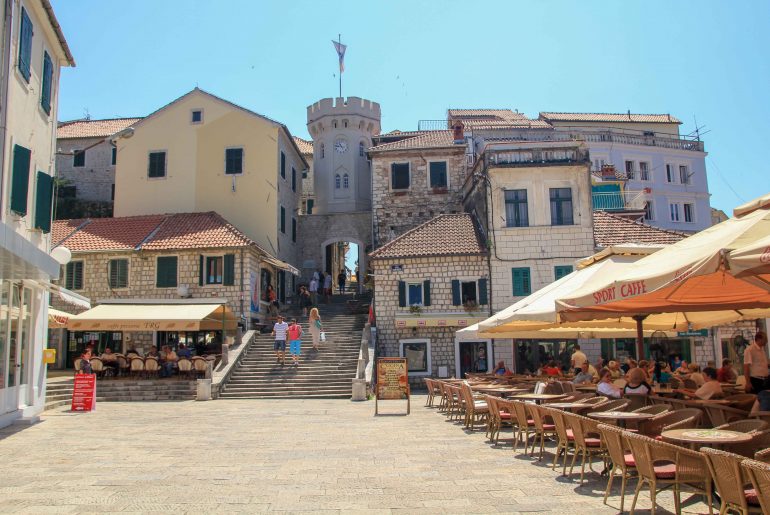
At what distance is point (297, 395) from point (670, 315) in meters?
12.2

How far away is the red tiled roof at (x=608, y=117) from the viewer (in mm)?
46375

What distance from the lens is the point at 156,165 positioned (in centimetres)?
3312

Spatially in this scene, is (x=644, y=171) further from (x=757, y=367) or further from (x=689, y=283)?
(x=689, y=283)

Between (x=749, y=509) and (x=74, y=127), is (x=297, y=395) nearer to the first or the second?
(x=749, y=509)

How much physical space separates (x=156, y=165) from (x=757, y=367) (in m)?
29.4

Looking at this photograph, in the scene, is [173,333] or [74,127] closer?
[173,333]

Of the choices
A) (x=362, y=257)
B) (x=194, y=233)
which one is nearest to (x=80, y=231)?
(x=194, y=233)

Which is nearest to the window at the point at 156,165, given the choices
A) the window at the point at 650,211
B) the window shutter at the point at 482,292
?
the window shutter at the point at 482,292

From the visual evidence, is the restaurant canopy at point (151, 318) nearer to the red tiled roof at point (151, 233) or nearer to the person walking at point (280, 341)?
the person walking at point (280, 341)

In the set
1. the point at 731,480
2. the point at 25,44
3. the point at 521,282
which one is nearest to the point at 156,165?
the point at 521,282

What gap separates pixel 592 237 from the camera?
89.6 ft

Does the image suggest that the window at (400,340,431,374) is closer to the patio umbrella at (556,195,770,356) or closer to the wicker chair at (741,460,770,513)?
the patio umbrella at (556,195,770,356)

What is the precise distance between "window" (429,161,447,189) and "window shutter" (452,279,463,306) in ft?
25.4

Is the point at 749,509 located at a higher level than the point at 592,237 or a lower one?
lower
